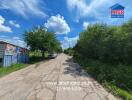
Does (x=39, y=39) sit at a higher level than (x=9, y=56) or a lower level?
higher

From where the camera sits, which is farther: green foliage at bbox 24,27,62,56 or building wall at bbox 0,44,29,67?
green foliage at bbox 24,27,62,56

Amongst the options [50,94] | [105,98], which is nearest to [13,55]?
[50,94]

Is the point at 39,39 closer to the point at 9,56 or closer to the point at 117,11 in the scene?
the point at 9,56

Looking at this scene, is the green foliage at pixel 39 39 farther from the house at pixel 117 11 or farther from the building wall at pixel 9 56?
the house at pixel 117 11

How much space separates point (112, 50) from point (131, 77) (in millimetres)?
7417

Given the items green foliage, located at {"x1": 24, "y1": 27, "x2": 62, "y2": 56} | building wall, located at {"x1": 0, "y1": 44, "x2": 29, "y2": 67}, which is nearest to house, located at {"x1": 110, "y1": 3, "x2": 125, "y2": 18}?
building wall, located at {"x1": 0, "y1": 44, "x2": 29, "y2": 67}

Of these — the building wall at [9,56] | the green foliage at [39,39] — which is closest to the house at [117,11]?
the building wall at [9,56]

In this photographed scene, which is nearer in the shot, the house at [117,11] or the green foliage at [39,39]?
the house at [117,11]

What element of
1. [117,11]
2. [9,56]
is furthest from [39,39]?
[117,11]

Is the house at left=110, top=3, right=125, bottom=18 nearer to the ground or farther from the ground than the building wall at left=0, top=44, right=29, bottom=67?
farther from the ground

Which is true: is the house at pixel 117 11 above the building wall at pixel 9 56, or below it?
above

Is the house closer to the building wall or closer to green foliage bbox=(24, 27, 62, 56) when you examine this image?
the building wall

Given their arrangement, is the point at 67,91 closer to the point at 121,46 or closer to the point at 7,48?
the point at 121,46

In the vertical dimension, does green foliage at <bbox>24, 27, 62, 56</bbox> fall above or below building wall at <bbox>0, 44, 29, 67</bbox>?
above
